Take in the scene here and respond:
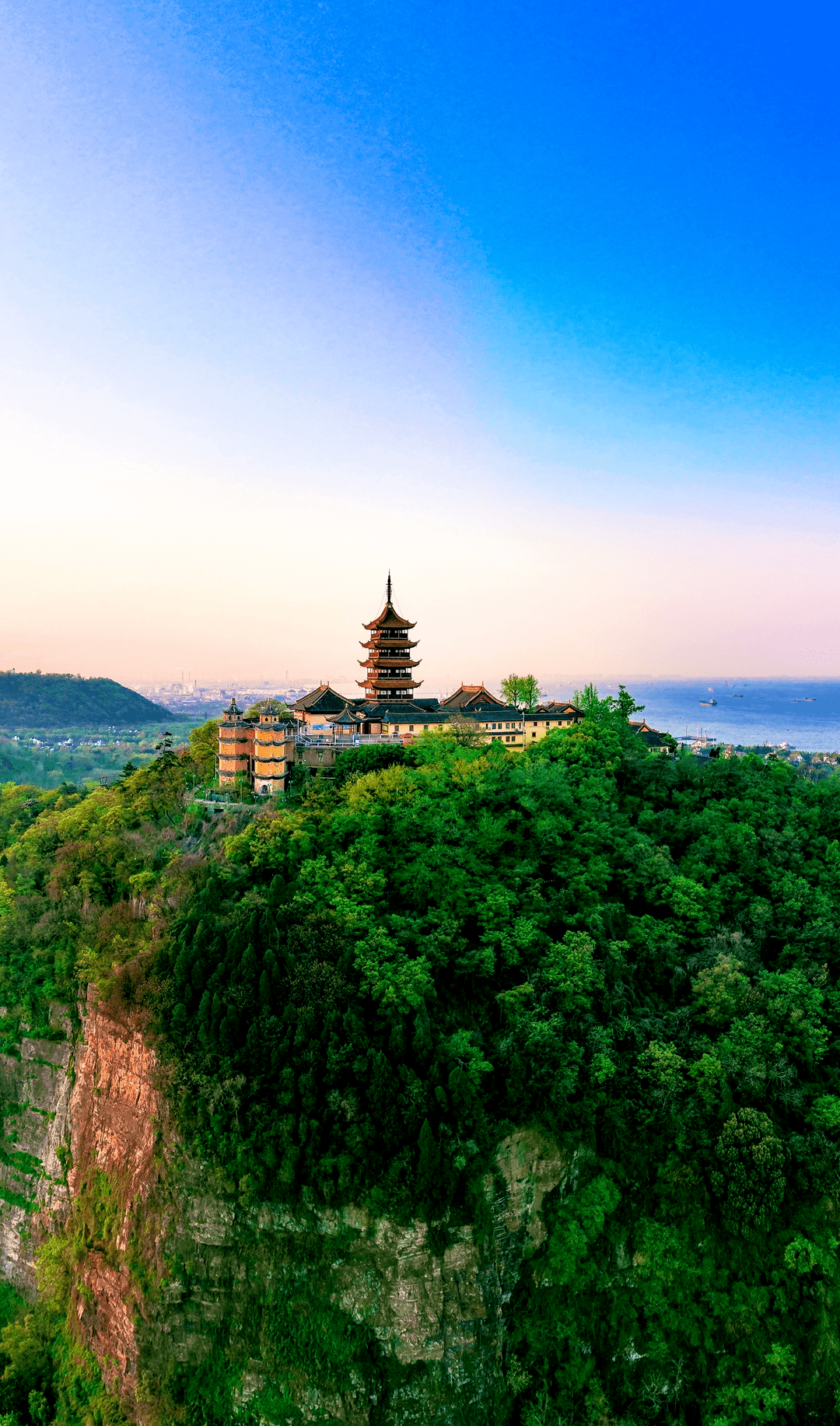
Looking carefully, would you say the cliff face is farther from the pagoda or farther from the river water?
the river water

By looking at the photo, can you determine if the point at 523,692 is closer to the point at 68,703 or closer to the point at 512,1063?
the point at 512,1063

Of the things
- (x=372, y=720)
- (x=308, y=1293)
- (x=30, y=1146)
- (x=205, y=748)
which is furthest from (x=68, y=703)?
(x=308, y=1293)

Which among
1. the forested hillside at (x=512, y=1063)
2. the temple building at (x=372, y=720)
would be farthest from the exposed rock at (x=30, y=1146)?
the temple building at (x=372, y=720)

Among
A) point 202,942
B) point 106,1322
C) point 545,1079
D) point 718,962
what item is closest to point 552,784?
point 718,962

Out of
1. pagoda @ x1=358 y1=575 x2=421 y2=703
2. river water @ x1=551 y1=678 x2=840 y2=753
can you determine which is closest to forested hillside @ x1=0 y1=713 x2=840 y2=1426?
pagoda @ x1=358 y1=575 x2=421 y2=703

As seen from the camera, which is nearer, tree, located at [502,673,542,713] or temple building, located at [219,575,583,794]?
temple building, located at [219,575,583,794]

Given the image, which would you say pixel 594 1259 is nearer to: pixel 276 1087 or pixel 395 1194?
pixel 395 1194
